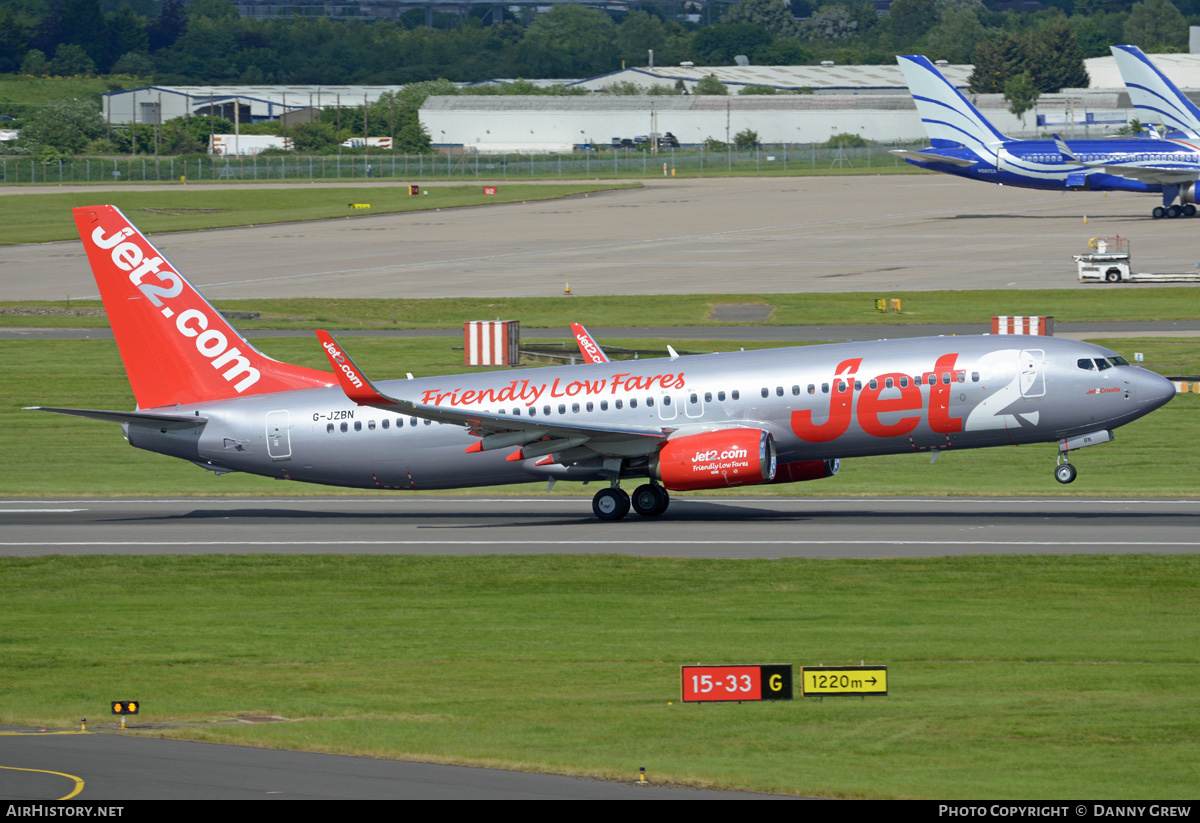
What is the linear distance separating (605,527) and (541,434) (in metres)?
3.19

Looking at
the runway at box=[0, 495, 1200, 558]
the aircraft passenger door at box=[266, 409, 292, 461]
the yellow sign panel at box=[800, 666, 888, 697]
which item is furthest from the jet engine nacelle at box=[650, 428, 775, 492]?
the yellow sign panel at box=[800, 666, 888, 697]

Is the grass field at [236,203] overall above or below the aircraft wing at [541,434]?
above

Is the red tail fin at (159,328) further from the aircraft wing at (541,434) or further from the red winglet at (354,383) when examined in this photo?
the red winglet at (354,383)

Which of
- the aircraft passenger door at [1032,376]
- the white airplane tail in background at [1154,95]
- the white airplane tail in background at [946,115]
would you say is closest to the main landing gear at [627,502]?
the aircraft passenger door at [1032,376]

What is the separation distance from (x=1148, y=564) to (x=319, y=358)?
47082 mm

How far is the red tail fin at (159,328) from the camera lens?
41.7 meters

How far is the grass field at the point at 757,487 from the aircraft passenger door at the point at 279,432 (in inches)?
317

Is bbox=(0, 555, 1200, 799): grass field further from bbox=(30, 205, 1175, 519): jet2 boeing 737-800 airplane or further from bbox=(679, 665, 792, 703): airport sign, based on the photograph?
bbox=(30, 205, 1175, 519): jet2 boeing 737-800 airplane

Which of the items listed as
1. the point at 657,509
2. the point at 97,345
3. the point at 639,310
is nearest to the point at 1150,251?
the point at 639,310

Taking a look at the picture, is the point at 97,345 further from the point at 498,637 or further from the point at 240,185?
the point at 240,185

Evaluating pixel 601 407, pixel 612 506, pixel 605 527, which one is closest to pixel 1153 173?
pixel 612 506

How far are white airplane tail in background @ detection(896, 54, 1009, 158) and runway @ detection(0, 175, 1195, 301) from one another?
6713mm

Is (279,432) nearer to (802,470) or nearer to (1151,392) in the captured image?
(802,470)

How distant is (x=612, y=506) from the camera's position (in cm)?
4103
